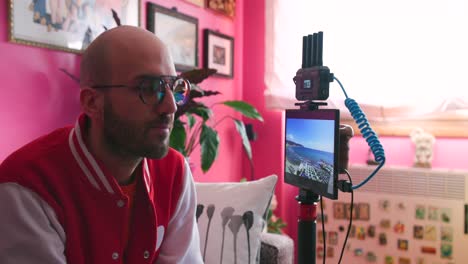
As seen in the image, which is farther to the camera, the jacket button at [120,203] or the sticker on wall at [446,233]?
the sticker on wall at [446,233]

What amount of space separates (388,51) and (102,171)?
1.97 meters

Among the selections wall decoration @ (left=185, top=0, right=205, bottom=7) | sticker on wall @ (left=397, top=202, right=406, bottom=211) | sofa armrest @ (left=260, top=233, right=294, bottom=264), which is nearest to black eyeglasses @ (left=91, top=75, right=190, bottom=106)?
sofa armrest @ (left=260, top=233, right=294, bottom=264)

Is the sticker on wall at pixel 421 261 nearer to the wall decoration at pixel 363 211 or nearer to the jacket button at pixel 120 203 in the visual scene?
the wall decoration at pixel 363 211

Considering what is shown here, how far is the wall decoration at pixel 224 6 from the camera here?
2.58 meters

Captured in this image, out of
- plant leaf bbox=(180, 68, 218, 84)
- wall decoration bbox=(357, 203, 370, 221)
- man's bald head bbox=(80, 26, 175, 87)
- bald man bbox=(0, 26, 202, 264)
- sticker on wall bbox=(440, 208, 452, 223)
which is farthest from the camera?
wall decoration bbox=(357, 203, 370, 221)

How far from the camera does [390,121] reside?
2486 millimetres

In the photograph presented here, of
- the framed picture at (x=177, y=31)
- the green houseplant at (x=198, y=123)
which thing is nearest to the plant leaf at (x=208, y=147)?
the green houseplant at (x=198, y=123)

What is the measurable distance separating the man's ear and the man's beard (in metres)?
0.02

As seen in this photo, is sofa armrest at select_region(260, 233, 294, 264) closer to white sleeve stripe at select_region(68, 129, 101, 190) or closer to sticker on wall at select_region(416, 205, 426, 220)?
white sleeve stripe at select_region(68, 129, 101, 190)

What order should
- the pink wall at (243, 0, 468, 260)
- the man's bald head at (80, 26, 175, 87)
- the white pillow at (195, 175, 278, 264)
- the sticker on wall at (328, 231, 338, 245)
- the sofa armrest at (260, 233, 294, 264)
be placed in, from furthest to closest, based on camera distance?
the pink wall at (243, 0, 468, 260), the sticker on wall at (328, 231, 338, 245), the sofa armrest at (260, 233, 294, 264), the white pillow at (195, 175, 278, 264), the man's bald head at (80, 26, 175, 87)

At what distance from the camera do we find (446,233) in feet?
7.38

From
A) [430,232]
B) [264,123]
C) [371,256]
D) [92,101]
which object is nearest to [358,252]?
[371,256]

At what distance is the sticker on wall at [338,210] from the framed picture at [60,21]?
5.28ft

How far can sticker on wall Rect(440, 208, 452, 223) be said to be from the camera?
7.32 feet
